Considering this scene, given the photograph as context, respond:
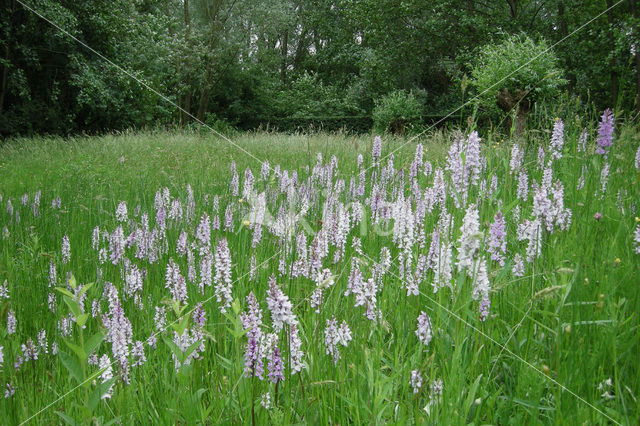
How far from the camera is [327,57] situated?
123ft

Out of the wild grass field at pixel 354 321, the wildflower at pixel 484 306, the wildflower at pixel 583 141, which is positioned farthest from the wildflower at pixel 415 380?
the wildflower at pixel 583 141

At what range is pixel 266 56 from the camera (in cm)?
3183

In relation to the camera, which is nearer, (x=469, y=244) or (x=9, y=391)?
(x=469, y=244)

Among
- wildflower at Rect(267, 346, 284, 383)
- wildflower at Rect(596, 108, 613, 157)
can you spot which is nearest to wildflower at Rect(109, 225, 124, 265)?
wildflower at Rect(267, 346, 284, 383)

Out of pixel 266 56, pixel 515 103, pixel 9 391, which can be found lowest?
pixel 9 391

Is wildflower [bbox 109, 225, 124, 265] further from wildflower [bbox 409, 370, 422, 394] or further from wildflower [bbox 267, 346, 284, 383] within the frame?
wildflower [bbox 409, 370, 422, 394]

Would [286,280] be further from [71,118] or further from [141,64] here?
[141,64]

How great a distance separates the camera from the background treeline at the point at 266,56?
51.3 feet

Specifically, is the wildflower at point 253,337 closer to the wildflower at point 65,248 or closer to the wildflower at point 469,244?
the wildflower at point 469,244

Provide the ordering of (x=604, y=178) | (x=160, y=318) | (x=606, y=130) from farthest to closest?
(x=604, y=178), (x=606, y=130), (x=160, y=318)

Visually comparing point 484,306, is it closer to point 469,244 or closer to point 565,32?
point 469,244

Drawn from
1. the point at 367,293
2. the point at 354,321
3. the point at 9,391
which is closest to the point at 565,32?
the point at 354,321

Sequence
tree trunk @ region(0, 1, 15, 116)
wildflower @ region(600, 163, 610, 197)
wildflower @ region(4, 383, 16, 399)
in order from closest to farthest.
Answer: wildflower @ region(4, 383, 16, 399)
wildflower @ region(600, 163, 610, 197)
tree trunk @ region(0, 1, 15, 116)

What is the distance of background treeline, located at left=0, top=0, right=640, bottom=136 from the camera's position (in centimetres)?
1564
